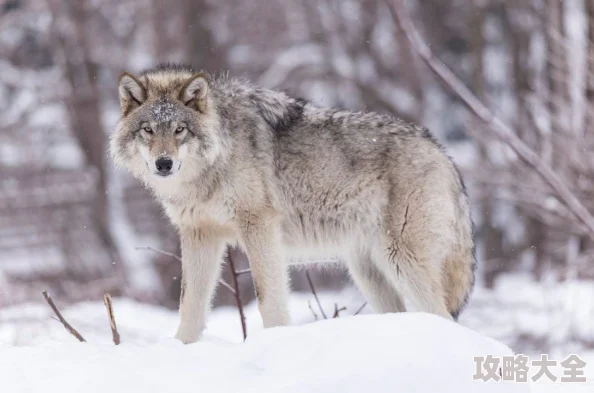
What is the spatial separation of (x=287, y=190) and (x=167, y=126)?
0.87 metres

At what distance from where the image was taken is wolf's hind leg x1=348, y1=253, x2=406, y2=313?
5.26 metres

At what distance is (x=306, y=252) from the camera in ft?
17.1

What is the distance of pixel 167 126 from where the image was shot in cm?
466

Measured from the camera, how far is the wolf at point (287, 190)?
189 inches

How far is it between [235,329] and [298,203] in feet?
16.6

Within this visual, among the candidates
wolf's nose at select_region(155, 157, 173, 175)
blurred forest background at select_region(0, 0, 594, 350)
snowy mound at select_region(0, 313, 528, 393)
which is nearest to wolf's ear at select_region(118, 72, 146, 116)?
wolf's nose at select_region(155, 157, 173, 175)

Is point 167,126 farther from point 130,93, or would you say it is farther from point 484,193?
point 484,193

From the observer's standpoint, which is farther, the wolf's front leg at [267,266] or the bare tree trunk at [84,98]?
the bare tree trunk at [84,98]

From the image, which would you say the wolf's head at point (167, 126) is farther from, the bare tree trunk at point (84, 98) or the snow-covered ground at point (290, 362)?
the bare tree trunk at point (84, 98)

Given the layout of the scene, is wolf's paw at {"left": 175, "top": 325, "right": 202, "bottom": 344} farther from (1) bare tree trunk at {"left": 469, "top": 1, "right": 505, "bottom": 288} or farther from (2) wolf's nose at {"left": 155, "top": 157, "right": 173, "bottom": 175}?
(1) bare tree trunk at {"left": 469, "top": 1, "right": 505, "bottom": 288}

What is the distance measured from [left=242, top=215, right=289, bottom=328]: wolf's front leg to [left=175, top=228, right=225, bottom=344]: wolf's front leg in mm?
294

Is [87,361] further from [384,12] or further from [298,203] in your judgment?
[384,12]

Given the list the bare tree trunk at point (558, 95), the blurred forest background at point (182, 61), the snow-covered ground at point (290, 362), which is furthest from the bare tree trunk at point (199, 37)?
the snow-covered ground at point (290, 362)

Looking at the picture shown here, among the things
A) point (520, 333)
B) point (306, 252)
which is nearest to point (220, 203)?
point (306, 252)
